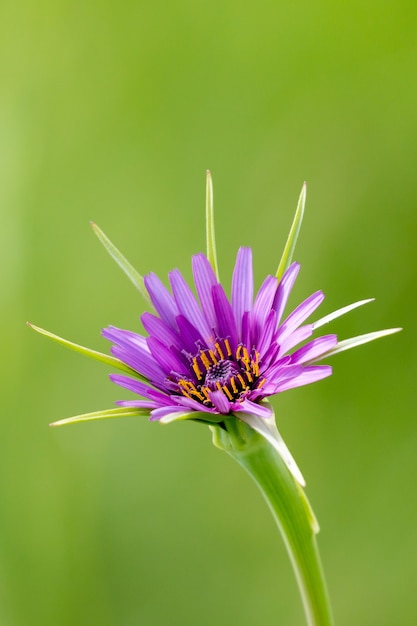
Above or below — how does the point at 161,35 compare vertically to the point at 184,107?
above

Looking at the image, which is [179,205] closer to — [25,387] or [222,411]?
[25,387]

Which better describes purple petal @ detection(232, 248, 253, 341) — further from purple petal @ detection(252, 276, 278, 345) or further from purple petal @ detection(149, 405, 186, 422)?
purple petal @ detection(149, 405, 186, 422)

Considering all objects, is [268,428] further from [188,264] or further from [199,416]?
[188,264]

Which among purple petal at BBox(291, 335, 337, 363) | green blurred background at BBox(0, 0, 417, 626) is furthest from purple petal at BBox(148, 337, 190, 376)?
green blurred background at BBox(0, 0, 417, 626)

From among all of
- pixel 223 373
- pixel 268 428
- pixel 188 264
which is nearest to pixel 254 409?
pixel 268 428

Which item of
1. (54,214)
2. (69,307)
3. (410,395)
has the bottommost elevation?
(410,395)

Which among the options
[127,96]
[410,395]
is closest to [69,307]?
[127,96]
